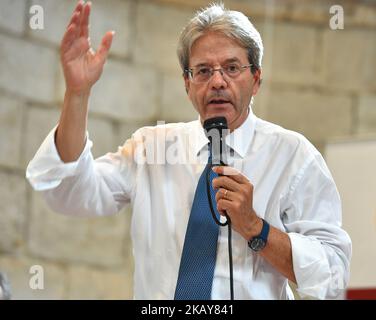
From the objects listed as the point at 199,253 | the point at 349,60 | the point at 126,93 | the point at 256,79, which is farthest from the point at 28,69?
the point at 199,253

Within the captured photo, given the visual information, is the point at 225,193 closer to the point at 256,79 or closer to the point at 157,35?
the point at 256,79

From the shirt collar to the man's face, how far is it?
→ 0.12ft

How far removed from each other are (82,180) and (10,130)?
2.61 m

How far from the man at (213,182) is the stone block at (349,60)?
125 inches

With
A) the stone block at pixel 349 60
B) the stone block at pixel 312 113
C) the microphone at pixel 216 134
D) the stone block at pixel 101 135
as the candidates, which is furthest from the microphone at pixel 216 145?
the stone block at pixel 349 60

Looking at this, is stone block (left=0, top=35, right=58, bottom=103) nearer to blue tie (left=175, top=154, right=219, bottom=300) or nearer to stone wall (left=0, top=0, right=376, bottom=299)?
stone wall (left=0, top=0, right=376, bottom=299)

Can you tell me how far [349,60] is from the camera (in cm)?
615

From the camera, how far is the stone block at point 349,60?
242 inches

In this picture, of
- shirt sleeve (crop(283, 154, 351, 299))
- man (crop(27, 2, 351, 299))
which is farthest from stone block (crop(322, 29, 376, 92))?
shirt sleeve (crop(283, 154, 351, 299))

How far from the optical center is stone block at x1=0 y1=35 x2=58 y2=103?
5.32 m

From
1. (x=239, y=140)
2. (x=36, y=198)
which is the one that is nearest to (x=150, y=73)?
(x=36, y=198)

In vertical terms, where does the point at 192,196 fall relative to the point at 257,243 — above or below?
above

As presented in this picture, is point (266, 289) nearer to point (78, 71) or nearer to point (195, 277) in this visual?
point (195, 277)
